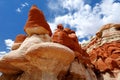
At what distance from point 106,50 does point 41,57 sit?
631 cm

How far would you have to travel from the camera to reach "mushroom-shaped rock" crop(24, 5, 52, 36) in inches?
372

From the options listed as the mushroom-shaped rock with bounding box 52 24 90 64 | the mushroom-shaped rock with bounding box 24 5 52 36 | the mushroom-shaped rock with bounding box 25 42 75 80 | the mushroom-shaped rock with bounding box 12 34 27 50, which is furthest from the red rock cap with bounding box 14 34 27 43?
the mushroom-shaped rock with bounding box 25 42 75 80

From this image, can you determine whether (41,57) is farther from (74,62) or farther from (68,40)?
(68,40)

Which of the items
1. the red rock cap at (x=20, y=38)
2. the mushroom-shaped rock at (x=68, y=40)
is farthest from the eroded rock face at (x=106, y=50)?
the red rock cap at (x=20, y=38)

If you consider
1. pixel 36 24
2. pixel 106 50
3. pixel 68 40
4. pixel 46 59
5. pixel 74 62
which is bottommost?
pixel 46 59

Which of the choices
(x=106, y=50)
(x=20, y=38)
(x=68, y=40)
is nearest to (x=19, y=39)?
(x=20, y=38)

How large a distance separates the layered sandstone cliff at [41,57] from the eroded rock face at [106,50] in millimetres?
1846

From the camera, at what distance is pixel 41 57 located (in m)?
8.28

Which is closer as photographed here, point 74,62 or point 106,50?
point 74,62

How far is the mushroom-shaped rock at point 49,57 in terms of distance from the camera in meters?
8.10

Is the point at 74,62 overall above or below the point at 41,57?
above

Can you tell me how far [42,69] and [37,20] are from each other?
73.0 inches

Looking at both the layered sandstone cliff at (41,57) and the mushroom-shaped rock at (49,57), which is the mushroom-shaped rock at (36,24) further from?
the mushroom-shaped rock at (49,57)

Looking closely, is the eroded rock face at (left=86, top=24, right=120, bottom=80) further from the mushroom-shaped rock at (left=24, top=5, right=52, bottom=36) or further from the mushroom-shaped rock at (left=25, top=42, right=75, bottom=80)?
the mushroom-shaped rock at (left=25, top=42, right=75, bottom=80)
